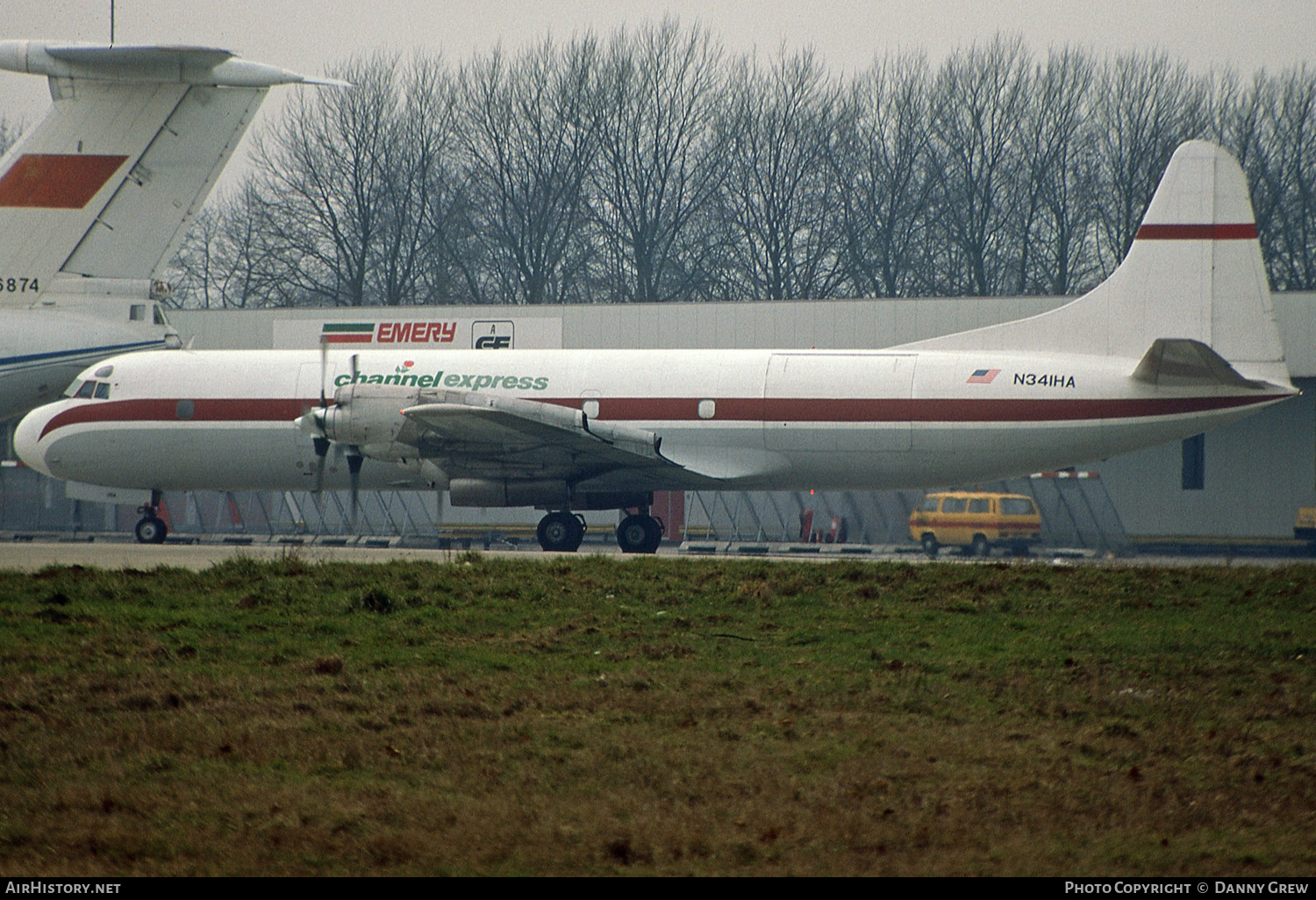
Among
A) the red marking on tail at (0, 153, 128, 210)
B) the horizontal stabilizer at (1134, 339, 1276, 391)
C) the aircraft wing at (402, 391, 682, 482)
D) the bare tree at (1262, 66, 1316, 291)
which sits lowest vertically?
the aircraft wing at (402, 391, 682, 482)

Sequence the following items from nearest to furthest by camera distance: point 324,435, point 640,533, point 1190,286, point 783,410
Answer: point 324,435, point 1190,286, point 783,410, point 640,533

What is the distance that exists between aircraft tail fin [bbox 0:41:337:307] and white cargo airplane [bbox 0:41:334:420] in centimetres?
2

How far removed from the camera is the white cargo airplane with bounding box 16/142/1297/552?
20641 millimetres

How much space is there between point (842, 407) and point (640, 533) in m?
4.54

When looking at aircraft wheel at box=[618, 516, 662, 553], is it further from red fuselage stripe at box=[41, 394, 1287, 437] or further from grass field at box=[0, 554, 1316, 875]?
grass field at box=[0, 554, 1316, 875]

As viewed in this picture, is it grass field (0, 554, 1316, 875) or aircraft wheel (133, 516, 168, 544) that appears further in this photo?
aircraft wheel (133, 516, 168, 544)

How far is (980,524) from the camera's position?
30016 millimetres

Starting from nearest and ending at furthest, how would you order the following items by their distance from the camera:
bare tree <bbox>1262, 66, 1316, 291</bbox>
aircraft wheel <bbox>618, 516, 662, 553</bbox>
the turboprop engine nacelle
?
the turboprop engine nacelle < aircraft wheel <bbox>618, 516, 662, 553</bbox> < bare tree <bbox>1262, 66, 1316, 291</bbox>

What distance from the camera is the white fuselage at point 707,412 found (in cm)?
2109

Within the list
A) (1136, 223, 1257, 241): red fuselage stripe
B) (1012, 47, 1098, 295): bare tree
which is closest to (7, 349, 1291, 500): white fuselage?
(1136, 223, 1257, 241): red fuselage stripe

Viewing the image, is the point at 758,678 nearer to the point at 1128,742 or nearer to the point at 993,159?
the point at 1128,742

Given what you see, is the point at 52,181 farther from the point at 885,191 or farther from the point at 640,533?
the point at 885,191

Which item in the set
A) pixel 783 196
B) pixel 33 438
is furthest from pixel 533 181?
pixel 33 438

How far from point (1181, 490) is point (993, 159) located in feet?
81.3
